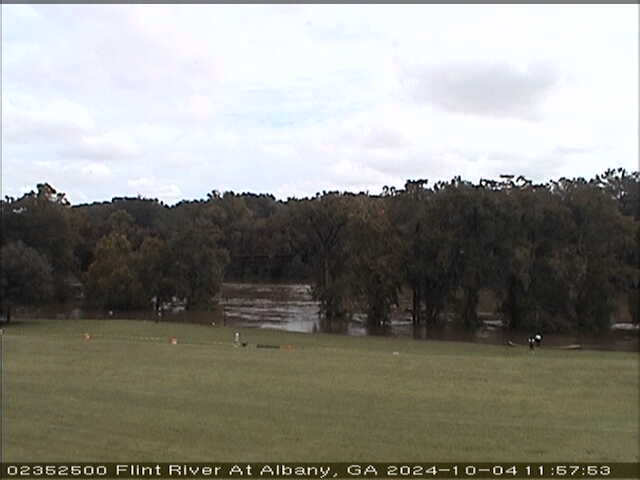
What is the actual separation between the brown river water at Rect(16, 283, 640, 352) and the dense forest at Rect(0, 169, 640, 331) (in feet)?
4.72

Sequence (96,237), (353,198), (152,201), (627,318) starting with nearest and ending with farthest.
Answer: (627,318), (353,198), (96,237), (152,201)

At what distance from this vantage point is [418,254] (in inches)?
2029

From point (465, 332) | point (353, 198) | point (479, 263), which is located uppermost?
point (353, 198)

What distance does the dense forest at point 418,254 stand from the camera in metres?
48.4

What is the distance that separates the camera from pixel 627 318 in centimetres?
5575

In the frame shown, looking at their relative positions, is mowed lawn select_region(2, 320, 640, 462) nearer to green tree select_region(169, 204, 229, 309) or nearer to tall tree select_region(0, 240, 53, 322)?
tall tree select_region(0, 240, 53, 322)

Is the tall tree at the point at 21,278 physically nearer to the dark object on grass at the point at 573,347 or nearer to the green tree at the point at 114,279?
the green tree at the point at 114,279

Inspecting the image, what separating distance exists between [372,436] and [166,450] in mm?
3717

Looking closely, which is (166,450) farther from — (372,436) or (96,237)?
(96,237)

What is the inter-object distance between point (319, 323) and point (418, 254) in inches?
331

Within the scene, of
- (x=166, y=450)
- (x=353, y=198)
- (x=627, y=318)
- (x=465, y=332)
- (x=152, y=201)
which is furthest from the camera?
(x=152, y=201)

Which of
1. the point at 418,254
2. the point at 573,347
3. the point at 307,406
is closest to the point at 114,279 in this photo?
→ the point at 418,254

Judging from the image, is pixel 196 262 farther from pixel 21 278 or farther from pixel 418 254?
pixel 418 254

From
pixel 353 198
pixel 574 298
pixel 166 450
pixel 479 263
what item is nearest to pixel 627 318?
pixel 574 298
